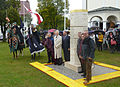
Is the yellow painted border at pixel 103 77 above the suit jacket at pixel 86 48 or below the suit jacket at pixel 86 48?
below

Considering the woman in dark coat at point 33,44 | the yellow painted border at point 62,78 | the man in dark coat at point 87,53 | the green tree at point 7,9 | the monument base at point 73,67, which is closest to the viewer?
the man in dark coat at point 87,53

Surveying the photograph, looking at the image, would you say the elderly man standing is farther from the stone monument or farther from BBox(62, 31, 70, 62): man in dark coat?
the stone monument

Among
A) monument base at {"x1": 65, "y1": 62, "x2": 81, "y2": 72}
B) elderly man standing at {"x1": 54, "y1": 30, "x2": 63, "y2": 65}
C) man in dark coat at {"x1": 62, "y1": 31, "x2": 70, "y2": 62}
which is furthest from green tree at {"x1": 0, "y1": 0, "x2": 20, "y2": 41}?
monument base at {"x1": 65, "y1": 62, "x2": 81, "y2": 72}

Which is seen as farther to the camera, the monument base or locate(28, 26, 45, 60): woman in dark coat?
locate(28, 26, 45, 60): woman in dark coat

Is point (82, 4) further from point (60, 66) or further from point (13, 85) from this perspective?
point (13, 85)

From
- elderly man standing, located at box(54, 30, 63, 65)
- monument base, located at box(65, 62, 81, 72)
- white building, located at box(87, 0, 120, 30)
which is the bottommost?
monument base, located at box(65, 62, 81, 72)

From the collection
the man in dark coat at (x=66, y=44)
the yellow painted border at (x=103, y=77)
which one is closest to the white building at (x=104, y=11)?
the man in dark coat at (x=66, y=44)

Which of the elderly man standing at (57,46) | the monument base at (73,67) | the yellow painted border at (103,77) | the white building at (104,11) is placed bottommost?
the yellow painted border at (103,77)

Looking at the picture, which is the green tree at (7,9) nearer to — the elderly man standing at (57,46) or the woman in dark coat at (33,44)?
the woman in dark coat at (33,44)

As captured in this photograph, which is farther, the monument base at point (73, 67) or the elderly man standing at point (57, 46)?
the elderly man standing at point (57, 46)

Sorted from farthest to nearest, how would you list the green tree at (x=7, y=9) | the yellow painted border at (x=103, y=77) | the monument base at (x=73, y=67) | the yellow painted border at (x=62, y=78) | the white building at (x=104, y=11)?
the green tree at (x=7, y=9) < the white building at (x=104, y=11) < the monument base at (x=73, y=67) < the yellow painted border at (x=103, y=77) < the yellow painted border at (x=62, y=78)

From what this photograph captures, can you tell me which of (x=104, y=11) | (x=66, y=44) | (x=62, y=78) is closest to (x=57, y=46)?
(x=66, y=44)

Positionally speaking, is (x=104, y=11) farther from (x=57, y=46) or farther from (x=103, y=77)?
(x=103, y=77)

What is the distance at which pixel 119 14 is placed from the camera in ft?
87.5
